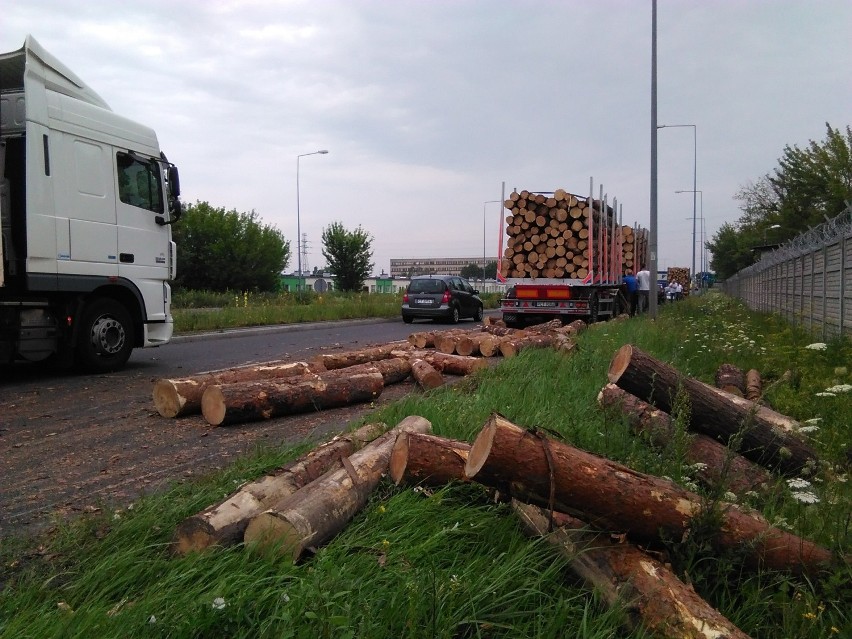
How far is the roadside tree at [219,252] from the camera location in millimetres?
46688

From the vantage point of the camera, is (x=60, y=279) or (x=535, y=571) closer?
(x=535, y=571)

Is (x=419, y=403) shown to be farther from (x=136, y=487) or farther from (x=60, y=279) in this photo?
(x=60, y=279)

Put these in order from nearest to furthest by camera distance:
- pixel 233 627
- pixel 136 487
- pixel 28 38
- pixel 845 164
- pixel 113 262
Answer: pixel 233 627, pixel 136 487, pixel 28 38, pixel 113 262, pixel 845 164

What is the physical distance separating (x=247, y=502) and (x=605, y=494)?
1.69 meters

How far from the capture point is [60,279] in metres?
8.82

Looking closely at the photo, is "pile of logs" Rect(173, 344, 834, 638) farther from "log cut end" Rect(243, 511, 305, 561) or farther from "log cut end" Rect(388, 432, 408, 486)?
"log cut end" Rect(388, 432, 408, 486)

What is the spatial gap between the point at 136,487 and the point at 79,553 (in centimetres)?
126

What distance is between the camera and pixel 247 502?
3502 mm

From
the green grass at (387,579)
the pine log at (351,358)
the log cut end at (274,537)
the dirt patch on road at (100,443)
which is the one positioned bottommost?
the dirt patch on road at (100,443)

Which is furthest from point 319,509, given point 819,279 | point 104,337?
point 819,279

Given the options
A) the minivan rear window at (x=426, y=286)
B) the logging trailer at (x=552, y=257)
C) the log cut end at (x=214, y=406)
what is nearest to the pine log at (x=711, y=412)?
the log cut end at (x=214, y=406)

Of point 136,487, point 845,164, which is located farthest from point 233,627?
point 845,164

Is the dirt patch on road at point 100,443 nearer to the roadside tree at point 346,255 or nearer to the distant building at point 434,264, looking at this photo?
the roadside tree at point 346,255

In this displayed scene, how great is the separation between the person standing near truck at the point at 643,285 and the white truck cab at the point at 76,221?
14318mm
